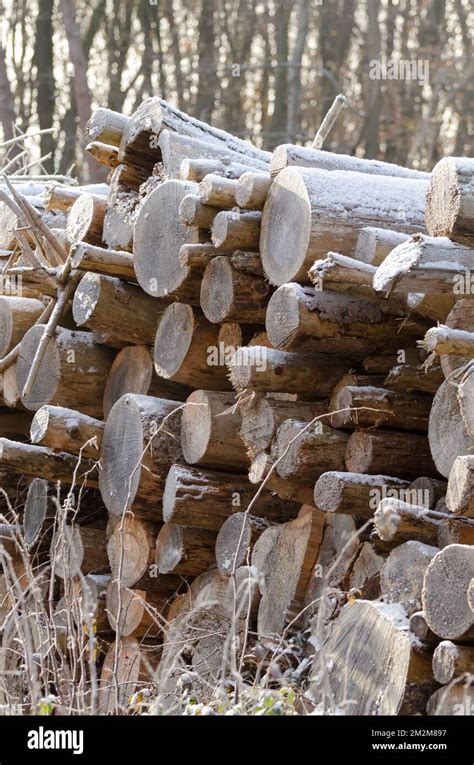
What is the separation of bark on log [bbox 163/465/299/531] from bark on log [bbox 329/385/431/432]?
0.61m

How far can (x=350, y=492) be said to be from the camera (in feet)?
12.4

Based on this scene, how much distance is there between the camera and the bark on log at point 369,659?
3.28 meters

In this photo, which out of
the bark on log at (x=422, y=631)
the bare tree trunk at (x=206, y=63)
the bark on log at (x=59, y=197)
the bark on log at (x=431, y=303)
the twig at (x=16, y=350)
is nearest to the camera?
the bark on log at (x=422, y=631)

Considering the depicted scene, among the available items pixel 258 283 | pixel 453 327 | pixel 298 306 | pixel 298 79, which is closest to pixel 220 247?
pixel 258 283

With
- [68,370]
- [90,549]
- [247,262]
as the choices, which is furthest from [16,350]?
[247,262]

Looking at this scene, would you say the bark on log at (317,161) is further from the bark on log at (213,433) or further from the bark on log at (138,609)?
the bark on log at (138,609)

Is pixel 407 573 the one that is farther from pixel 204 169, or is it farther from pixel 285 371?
pixel 204 169

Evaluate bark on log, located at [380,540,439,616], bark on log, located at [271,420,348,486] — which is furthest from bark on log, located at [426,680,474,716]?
bark on log, located at [271,420,348,486]

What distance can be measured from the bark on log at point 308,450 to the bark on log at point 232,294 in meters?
0.50

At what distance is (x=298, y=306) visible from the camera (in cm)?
391

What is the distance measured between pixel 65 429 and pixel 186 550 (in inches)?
29.1

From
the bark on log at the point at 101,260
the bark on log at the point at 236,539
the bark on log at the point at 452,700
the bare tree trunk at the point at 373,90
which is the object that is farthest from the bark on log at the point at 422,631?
the bare tree trunk at the point at 373,90
